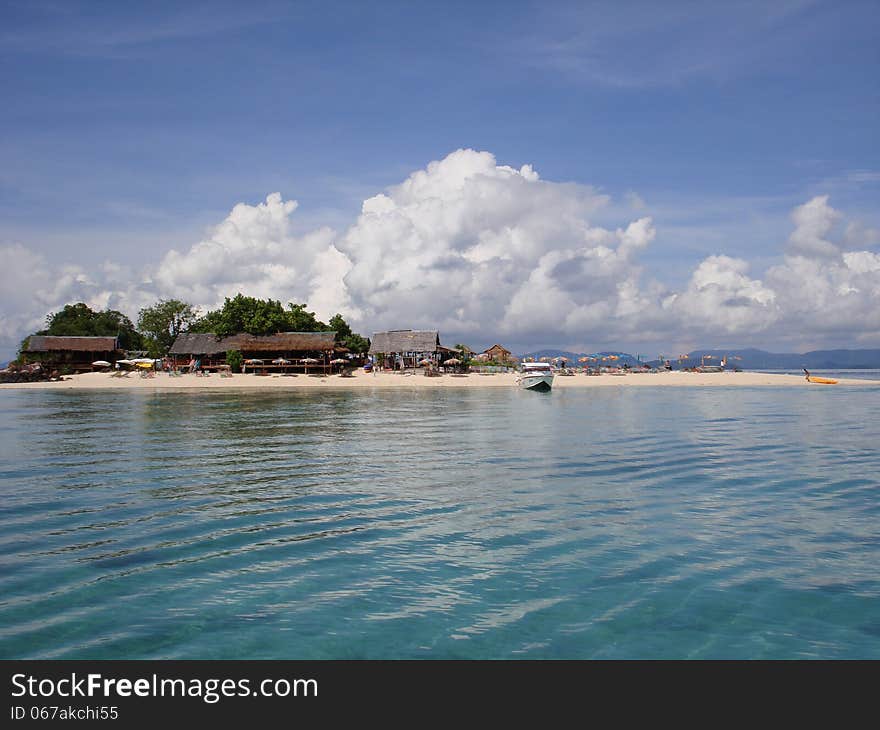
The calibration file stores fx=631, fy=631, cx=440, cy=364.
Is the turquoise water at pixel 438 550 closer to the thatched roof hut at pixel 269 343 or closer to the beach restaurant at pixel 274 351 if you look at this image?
the beach restaurant at pixel 274 351

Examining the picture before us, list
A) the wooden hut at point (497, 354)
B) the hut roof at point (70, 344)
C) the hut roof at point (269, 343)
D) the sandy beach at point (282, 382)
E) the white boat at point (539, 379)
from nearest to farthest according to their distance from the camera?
the white boat at point (539, 379)
the sandy beach at point (282, 382)
the hut roof at point (269, 343)
the hut roof at point (70, 344)
the wooden hut at point (497, 354)

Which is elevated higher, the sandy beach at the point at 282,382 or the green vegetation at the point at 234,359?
the green vegetation at the point at 234,359

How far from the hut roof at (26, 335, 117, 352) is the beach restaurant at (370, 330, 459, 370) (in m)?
29.8

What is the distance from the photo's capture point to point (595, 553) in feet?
26.8

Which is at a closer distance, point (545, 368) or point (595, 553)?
point (595, 553)

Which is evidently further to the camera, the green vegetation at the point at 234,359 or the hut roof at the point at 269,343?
the hut roof at the point at 269,343

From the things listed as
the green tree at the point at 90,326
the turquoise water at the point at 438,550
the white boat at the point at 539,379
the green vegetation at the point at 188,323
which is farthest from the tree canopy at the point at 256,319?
the turquoise water at the point at 438,550

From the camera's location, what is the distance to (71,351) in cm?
6944

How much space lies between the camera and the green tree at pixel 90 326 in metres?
79.4

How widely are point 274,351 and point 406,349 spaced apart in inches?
595
